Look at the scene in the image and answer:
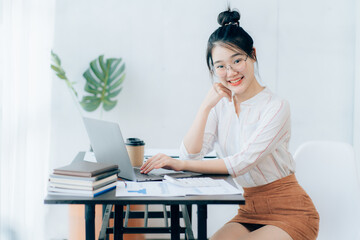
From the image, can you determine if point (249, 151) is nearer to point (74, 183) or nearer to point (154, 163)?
point (154, 163)

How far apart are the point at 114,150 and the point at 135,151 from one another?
0.81 feet

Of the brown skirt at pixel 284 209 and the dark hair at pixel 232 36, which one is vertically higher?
the dark hair at pixel 232 36

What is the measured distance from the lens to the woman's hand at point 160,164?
1.34m

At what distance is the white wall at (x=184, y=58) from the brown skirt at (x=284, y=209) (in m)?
1.49

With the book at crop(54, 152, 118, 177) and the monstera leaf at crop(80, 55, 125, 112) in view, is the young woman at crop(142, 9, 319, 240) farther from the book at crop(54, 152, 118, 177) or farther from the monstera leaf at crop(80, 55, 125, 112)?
the monstera leaf at crop(80, 55, 125, 112)

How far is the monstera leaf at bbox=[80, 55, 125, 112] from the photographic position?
265 centimetres

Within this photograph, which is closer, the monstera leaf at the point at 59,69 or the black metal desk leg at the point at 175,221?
the black metal desk leg at the point at 175,221

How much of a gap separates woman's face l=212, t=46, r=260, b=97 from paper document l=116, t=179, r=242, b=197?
0.48 meters

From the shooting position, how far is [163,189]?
1139mm

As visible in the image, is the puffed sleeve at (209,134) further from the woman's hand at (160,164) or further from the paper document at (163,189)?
the paper document at (163,189)
